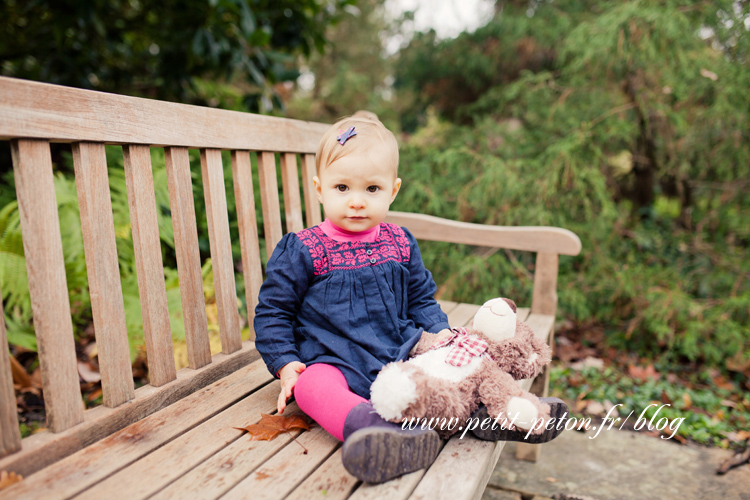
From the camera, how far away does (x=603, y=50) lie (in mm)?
3305

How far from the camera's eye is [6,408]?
1155 millimetres

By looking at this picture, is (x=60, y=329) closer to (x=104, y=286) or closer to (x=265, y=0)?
(x=104, y=286)

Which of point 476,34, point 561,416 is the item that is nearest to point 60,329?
point 561,416

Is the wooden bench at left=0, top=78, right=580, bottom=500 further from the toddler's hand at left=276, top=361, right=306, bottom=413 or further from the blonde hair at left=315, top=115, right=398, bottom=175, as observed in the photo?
the blonde hair at left=315, top=115, right=398, bottom=175

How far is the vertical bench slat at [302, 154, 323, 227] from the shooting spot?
2.29 metres

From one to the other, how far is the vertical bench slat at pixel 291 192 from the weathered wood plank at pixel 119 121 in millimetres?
108

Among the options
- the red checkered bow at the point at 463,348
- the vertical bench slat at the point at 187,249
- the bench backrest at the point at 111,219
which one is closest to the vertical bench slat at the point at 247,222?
the bench backrest at the point at 111,219

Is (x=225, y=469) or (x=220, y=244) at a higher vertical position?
(x=220, y=244)

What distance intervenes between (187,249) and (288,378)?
530 mm

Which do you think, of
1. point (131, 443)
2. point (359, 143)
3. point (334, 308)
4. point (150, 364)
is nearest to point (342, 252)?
point (334, 308)

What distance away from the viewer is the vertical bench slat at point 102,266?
52.8 inches

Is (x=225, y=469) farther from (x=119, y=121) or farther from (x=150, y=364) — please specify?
(x=119, y=121)

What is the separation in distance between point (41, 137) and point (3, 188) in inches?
89.2

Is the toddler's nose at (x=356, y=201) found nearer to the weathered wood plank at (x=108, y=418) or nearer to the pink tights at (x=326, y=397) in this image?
the pink tights at (x=326, y=397)
